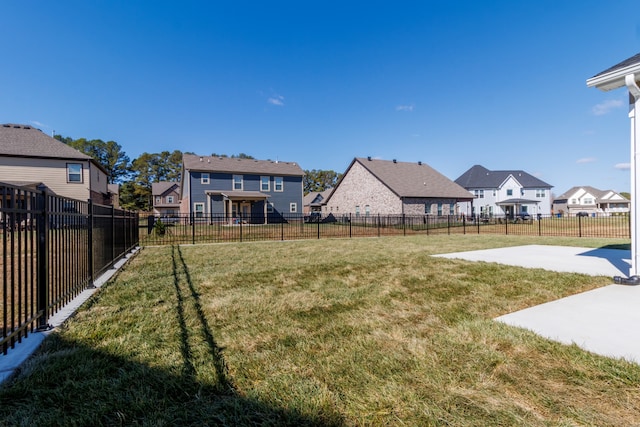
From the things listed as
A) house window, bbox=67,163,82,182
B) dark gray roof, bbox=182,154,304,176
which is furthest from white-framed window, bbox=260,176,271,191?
house window, bbox=67,163,82,182

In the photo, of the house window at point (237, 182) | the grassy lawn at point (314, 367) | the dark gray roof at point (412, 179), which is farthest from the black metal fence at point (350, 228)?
the grassy lawn at point (314, 367)

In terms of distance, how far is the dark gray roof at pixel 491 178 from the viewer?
136 ft

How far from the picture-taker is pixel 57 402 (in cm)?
209

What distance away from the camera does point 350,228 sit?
1445 cm

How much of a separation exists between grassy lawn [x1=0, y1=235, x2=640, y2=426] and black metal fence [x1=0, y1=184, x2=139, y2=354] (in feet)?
1.27

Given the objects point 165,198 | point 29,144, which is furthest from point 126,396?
point 165,198

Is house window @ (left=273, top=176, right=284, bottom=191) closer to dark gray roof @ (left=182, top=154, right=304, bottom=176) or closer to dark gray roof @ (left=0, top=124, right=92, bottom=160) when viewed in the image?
dark gray roof @ (left=182, top=154, right=304, bottom=176)

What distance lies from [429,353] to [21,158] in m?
27.4

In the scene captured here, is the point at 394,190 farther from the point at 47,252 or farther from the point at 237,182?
the point at 47,252

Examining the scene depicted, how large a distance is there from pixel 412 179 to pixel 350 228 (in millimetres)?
17661

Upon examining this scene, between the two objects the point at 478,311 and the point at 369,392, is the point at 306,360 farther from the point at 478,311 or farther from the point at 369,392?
the point at 478,311

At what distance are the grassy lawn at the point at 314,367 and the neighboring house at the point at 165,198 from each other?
158 ft

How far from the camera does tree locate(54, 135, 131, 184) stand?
6247cm

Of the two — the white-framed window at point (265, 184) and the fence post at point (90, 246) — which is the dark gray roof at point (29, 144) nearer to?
the white-framed window at point (265, 184)
